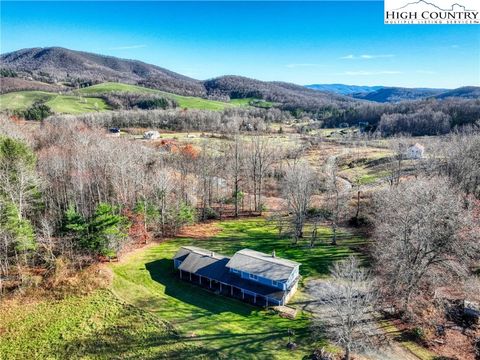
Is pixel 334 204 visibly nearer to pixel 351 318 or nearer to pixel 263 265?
pixel 263 265

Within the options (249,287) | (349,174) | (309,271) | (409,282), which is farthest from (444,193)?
(349,174)

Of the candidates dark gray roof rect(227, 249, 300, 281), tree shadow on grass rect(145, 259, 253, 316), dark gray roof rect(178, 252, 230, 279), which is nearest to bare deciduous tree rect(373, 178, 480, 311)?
dark gray roof rect(227, 249, 300, 281)

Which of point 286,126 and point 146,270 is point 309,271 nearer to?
point 146,270

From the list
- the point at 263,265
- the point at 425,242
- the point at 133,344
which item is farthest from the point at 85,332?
the point at 425,242

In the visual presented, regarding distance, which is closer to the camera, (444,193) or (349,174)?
(444,193)

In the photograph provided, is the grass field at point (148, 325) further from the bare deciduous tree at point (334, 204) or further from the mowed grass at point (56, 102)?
the mowed grass at point (56, 102)

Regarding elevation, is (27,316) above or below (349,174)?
below
